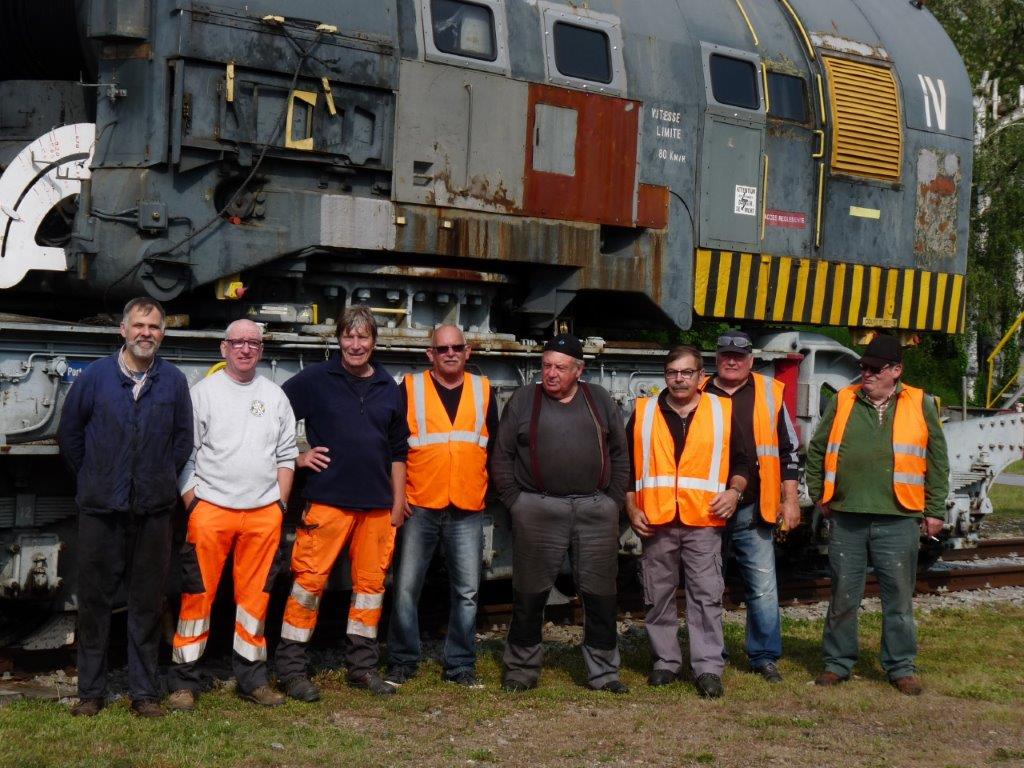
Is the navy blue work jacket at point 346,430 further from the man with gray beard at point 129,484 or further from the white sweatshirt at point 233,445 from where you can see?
the man with gray beard at point 129,484

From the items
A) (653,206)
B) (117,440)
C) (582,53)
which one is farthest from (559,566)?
(582,53)

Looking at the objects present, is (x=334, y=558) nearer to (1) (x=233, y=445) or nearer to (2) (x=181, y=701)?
(1) (x=233, y=445)

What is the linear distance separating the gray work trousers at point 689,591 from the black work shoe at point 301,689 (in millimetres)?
2013

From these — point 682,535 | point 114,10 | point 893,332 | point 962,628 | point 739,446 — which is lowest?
point 962,628

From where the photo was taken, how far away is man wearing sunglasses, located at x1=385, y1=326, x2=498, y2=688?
25.7ft

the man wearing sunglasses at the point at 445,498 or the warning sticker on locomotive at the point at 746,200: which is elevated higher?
the warning sticker on locomotive at the point at 746,200

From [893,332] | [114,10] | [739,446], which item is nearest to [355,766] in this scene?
[739,446]

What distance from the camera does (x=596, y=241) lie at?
384 inches

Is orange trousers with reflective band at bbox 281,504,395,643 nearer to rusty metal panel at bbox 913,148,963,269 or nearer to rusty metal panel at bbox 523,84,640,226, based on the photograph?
rusty metal panel at bbox 523,84,640,226

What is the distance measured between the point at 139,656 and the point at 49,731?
0.61 meters

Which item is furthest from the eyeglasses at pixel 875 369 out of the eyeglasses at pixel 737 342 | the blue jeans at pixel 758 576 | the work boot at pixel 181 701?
the work boot at pixel 181 701

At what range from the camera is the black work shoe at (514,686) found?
777 centimetres

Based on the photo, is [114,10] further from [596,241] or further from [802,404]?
[802,404]

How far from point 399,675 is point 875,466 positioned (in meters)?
3.02
